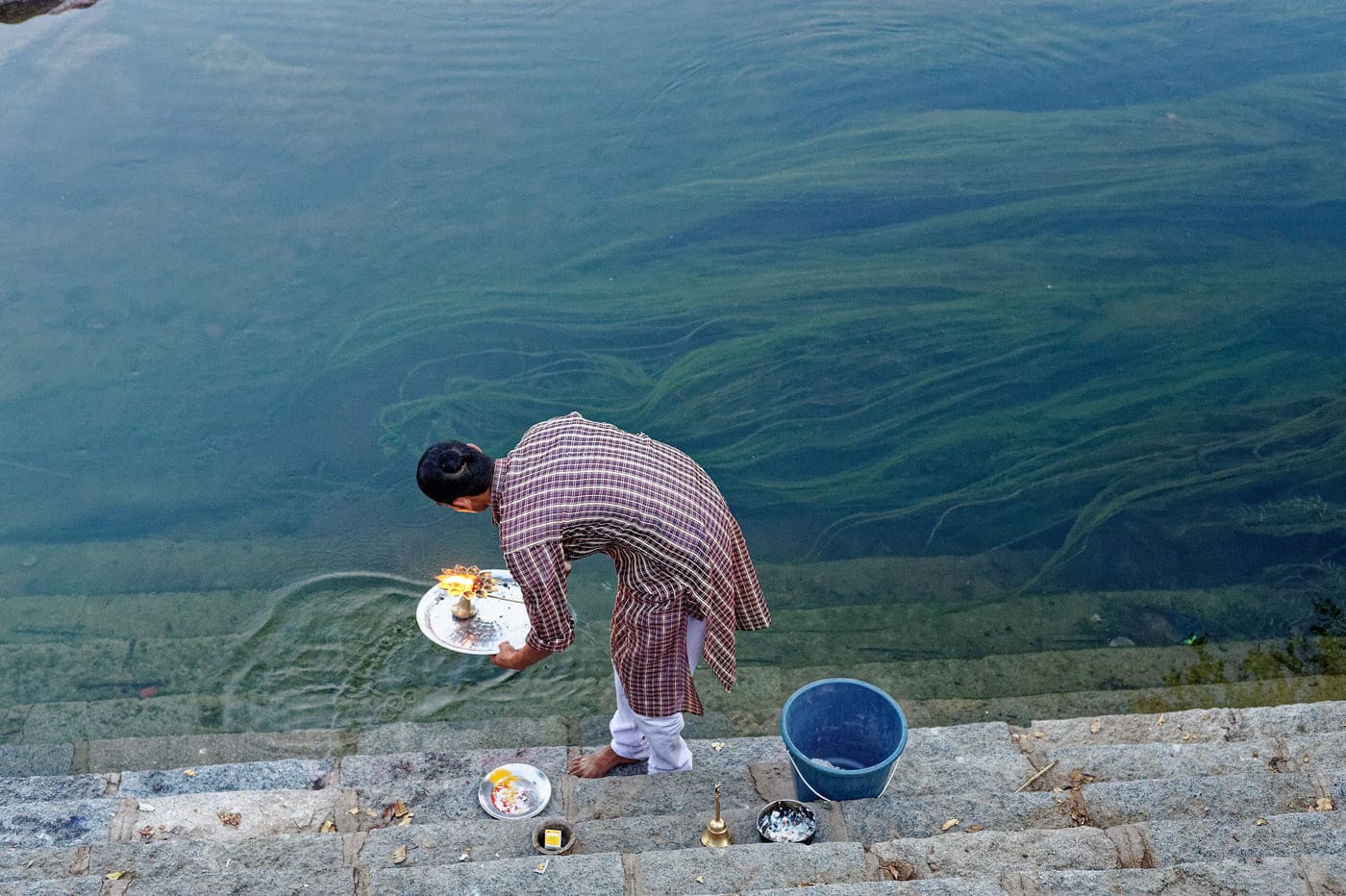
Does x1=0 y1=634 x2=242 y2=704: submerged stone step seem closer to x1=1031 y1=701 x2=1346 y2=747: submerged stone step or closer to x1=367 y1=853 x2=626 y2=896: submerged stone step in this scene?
x1=367 y1=853 x2=626 y2=896: submerged stone step

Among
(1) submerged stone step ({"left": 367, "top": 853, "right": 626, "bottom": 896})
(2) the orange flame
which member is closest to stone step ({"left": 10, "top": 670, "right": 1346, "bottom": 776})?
(2) the orange flame

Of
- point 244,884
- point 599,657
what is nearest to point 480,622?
point 599,657

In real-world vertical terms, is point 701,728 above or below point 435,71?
below

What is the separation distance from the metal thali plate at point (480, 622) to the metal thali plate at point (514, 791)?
47 cm

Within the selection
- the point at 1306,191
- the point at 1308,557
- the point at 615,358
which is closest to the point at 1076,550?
the point at 1308,557

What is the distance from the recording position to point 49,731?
3.23m

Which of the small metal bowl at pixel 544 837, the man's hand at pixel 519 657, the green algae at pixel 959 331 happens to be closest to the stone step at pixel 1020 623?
the green algae at pixel 959 331

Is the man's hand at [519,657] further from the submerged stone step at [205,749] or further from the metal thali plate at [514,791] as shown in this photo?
the submerged stone step at [205,749]

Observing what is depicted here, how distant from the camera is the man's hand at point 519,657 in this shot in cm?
250

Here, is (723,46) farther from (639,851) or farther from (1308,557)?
(639,851)

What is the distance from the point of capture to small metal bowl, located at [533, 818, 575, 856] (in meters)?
2.34

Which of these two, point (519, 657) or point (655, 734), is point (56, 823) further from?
point (655, 734)

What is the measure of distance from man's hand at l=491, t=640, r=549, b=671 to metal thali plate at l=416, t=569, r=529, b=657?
0.49 metres

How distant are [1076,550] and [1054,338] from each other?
1.19 m
